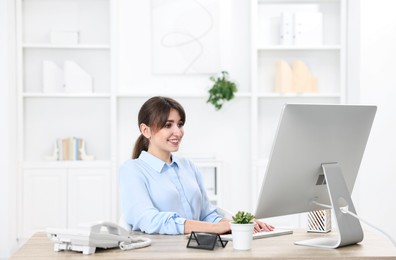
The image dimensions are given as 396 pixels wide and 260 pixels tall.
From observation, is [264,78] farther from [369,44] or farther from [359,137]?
[359,137]

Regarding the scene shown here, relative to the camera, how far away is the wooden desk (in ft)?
7.18

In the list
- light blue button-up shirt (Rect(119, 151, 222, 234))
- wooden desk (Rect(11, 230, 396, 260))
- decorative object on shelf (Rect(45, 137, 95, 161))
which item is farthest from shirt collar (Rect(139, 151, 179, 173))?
decorative object on shelf (Rect(45, 137, 95, 161))

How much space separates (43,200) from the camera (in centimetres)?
535

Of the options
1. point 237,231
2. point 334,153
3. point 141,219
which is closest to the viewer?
point 237,231

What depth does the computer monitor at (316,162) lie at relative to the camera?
7.52 ft

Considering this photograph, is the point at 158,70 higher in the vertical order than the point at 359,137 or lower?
higher

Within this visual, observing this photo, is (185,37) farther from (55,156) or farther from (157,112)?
(157,112)

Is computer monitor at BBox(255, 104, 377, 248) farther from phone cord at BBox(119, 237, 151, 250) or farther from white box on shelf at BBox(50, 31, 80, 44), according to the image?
white box on shelf at BBox(50, 31, 80, 44)

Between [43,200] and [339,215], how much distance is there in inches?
137

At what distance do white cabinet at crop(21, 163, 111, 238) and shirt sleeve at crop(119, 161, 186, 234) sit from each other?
8.51 feet

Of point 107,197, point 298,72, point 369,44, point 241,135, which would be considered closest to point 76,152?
point 107,197

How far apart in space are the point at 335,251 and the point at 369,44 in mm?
3186

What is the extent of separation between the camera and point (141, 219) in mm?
2645

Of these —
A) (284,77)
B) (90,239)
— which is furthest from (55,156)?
(90,239)
